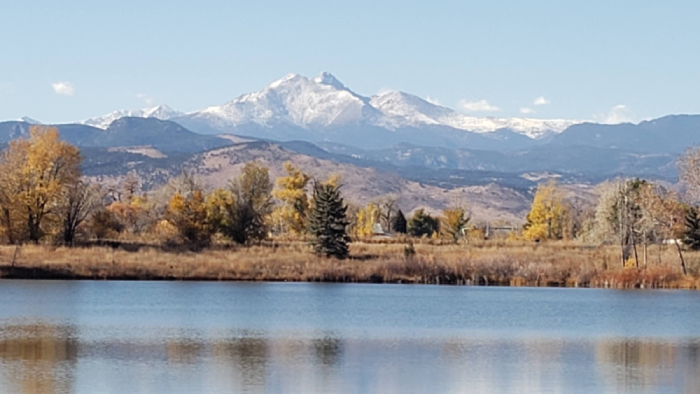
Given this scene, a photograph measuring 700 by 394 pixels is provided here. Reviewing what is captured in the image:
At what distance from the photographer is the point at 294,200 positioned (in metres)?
106

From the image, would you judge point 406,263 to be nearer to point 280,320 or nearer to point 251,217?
point 251,217

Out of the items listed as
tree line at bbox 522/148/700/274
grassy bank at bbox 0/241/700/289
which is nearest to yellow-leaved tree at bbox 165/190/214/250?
grassy bank at bbox 0/241/700/289

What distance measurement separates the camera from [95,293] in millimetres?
53094

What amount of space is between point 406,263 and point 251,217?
18.4 meters

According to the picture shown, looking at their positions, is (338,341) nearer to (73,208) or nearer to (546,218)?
(73,208)

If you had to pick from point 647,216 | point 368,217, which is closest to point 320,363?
point 647,216

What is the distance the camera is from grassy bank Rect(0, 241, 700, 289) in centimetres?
6312

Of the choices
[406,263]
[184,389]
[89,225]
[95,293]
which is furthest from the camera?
[89,225]

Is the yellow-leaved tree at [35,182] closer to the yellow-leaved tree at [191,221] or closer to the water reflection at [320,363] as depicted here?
the yellow-leaved tree at [191,221]

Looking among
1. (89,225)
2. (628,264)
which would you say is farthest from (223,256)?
(628,264)

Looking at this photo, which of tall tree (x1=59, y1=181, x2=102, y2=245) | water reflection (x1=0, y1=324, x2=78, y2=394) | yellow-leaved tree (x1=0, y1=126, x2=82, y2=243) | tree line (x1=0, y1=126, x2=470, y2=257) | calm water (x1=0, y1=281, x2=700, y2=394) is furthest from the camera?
tall tree (x1=59, y1=181, x2=102, y2=245)

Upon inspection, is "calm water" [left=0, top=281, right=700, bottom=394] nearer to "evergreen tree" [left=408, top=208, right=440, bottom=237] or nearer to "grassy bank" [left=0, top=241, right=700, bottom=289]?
"grassy bank" [left=0, top=241, right=700, bottom=289]

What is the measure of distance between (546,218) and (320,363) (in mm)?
94141

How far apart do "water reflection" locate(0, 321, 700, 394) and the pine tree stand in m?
35.5
